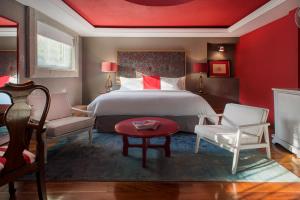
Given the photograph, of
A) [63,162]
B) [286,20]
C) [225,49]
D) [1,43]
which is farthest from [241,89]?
[1,43]

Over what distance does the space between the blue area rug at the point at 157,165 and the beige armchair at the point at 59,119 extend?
305mm

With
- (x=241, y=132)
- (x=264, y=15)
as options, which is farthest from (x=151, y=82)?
(x=241, y=132)

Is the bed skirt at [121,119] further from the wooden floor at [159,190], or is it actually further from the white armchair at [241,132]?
the wooden floor at [159,190]

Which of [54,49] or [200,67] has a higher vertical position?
[54,49]

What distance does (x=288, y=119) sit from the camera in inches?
128

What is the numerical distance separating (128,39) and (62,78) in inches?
88.4

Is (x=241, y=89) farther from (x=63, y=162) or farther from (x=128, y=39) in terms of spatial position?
(x=63, y=162)

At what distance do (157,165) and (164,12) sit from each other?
332cm

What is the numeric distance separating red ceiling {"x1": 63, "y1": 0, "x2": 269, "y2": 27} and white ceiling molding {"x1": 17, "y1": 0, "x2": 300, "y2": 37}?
117mm

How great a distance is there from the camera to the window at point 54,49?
4445mm

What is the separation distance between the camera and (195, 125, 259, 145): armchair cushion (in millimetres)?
2664

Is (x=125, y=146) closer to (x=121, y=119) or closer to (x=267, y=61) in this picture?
(x=121, y=119)

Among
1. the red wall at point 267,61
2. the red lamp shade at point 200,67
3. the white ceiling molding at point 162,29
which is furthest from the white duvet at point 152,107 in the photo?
the red lamp shade at point 200,67

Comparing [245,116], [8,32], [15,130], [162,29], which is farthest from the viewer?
[162,29]
